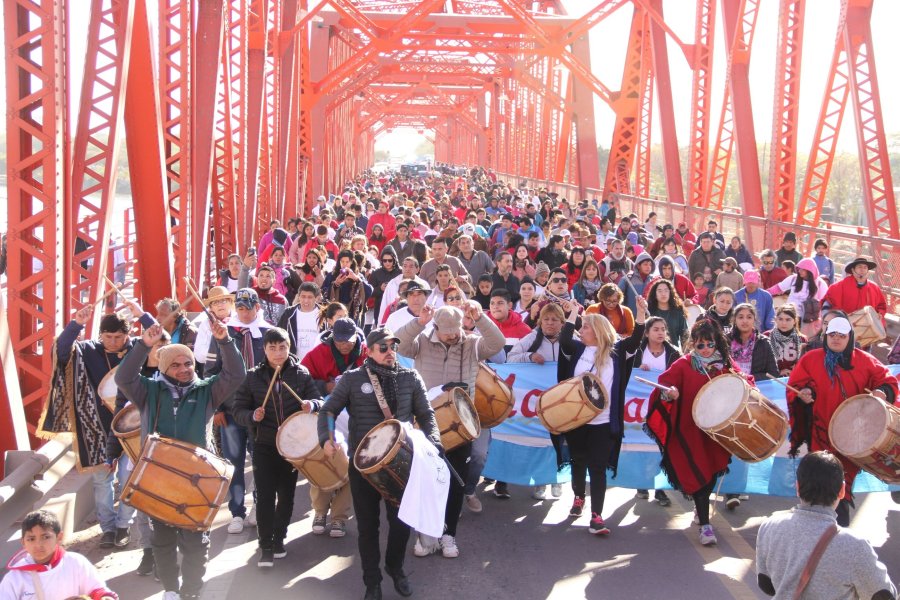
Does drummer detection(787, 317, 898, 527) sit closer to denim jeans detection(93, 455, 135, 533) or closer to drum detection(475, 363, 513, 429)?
drum detection(475, 363, 513, 429)

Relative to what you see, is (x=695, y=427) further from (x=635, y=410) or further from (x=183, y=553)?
(x=183, y=553)

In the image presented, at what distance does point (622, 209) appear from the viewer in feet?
88.6

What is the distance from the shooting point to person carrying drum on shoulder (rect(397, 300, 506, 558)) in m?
6.85

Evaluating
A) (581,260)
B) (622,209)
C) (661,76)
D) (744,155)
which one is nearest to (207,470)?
(581,260)

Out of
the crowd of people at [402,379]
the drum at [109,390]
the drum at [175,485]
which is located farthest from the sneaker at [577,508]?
the drum at [109,390]

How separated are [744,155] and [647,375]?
458 inches

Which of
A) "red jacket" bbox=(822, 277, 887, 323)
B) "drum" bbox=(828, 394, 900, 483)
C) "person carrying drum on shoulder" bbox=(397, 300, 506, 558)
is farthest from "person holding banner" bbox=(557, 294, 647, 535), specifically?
"red jacket" bbox=(822, 277, 887, 323)

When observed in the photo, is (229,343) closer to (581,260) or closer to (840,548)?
(840,548)

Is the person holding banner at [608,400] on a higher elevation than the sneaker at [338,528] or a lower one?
higher

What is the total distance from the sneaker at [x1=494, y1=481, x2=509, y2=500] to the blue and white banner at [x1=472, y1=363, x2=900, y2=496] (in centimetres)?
12

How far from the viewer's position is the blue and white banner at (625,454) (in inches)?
306

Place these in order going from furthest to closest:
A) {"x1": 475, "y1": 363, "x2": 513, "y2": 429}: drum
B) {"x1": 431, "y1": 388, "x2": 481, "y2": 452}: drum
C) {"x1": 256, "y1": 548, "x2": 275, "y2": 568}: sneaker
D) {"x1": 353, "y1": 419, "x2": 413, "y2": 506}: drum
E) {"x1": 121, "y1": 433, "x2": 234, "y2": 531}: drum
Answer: {"x1": 475, "y1": 363, "x2": 513, "y2": 429}: drum, {"x1": 431, "y1": 388, "x2": 481, "y2": 452}: drum, {"x1": 256, "y1": 548, "x2": 275, "y2": 568}: sneaker, {"x1": 353, "y1": 419, "x2": 413, "y2": 506}: drum, {"x1": 121, "y1": 433, "x2": 234, "y2": 531}: drum

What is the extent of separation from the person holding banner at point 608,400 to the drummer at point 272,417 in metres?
1.84

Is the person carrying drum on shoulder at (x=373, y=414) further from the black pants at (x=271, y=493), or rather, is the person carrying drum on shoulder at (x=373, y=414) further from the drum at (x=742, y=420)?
the drum at (x=742, y=420)
